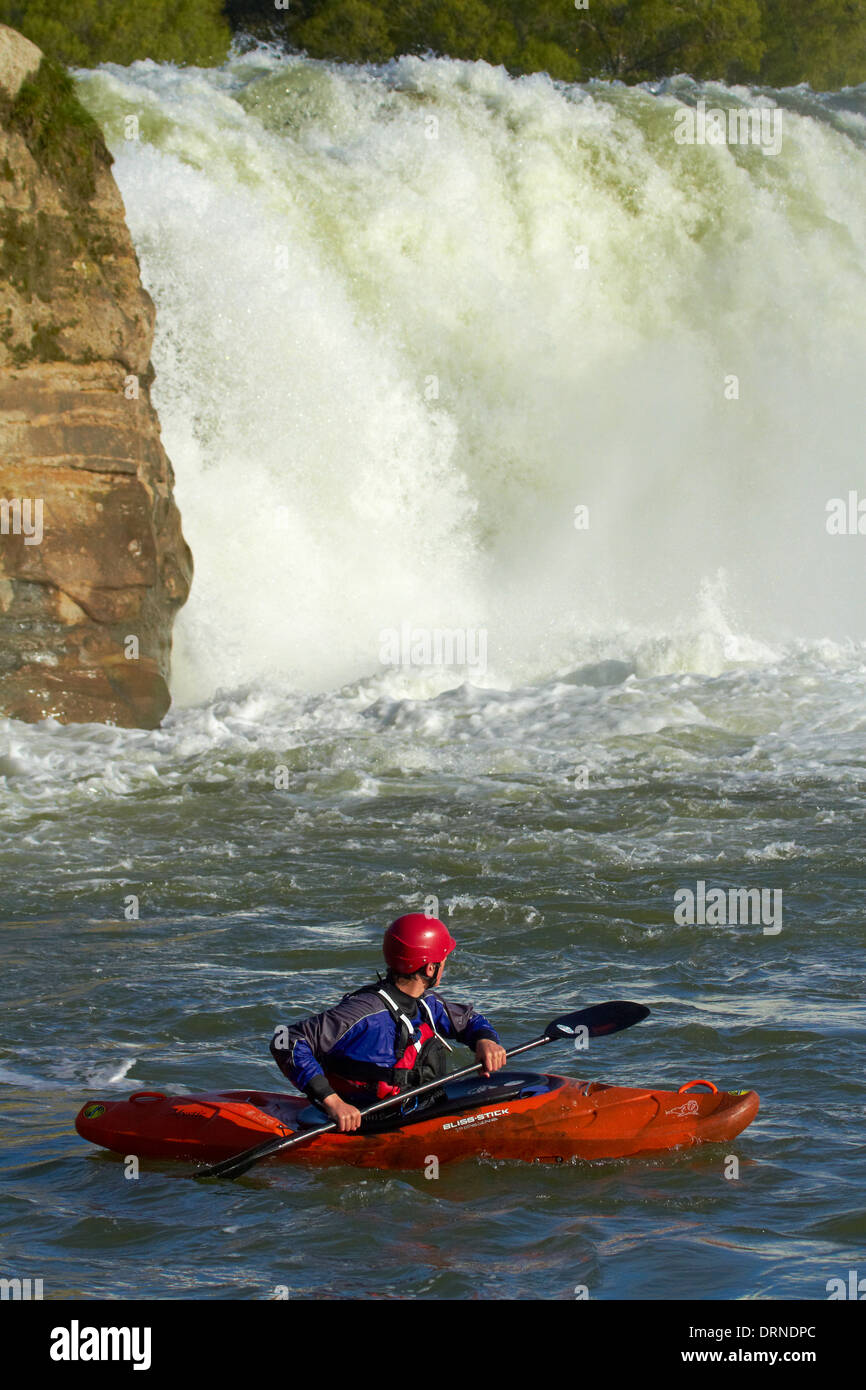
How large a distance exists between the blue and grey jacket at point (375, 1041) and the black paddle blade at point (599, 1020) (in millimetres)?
312

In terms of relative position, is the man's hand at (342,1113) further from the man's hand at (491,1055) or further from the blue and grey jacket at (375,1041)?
the man's hand at (491,1055)

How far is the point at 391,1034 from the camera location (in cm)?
543

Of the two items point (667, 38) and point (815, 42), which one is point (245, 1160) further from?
point (815, 42)

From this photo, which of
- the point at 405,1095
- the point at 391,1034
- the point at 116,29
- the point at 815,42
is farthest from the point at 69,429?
the point at 815,42

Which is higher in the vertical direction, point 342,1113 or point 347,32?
point 347,32

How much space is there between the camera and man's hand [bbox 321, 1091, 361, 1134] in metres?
5.09

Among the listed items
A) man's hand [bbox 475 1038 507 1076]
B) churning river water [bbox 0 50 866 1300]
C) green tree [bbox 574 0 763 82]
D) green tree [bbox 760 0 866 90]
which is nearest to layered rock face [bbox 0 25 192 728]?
churning river water [bbox 0 50 866 1300]

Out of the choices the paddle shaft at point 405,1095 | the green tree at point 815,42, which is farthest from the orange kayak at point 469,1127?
the green tree at point 815,42

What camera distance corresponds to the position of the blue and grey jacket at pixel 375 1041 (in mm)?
5234

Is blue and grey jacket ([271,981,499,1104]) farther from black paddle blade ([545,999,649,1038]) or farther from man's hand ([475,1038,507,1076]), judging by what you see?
black paddle blade ([545,999,649,1038])

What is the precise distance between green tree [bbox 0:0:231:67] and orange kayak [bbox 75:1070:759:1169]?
28943 mm

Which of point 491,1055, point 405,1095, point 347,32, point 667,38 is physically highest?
point 667,38

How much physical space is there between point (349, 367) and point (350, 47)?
1913 cm

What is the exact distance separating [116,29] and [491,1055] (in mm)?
30581
